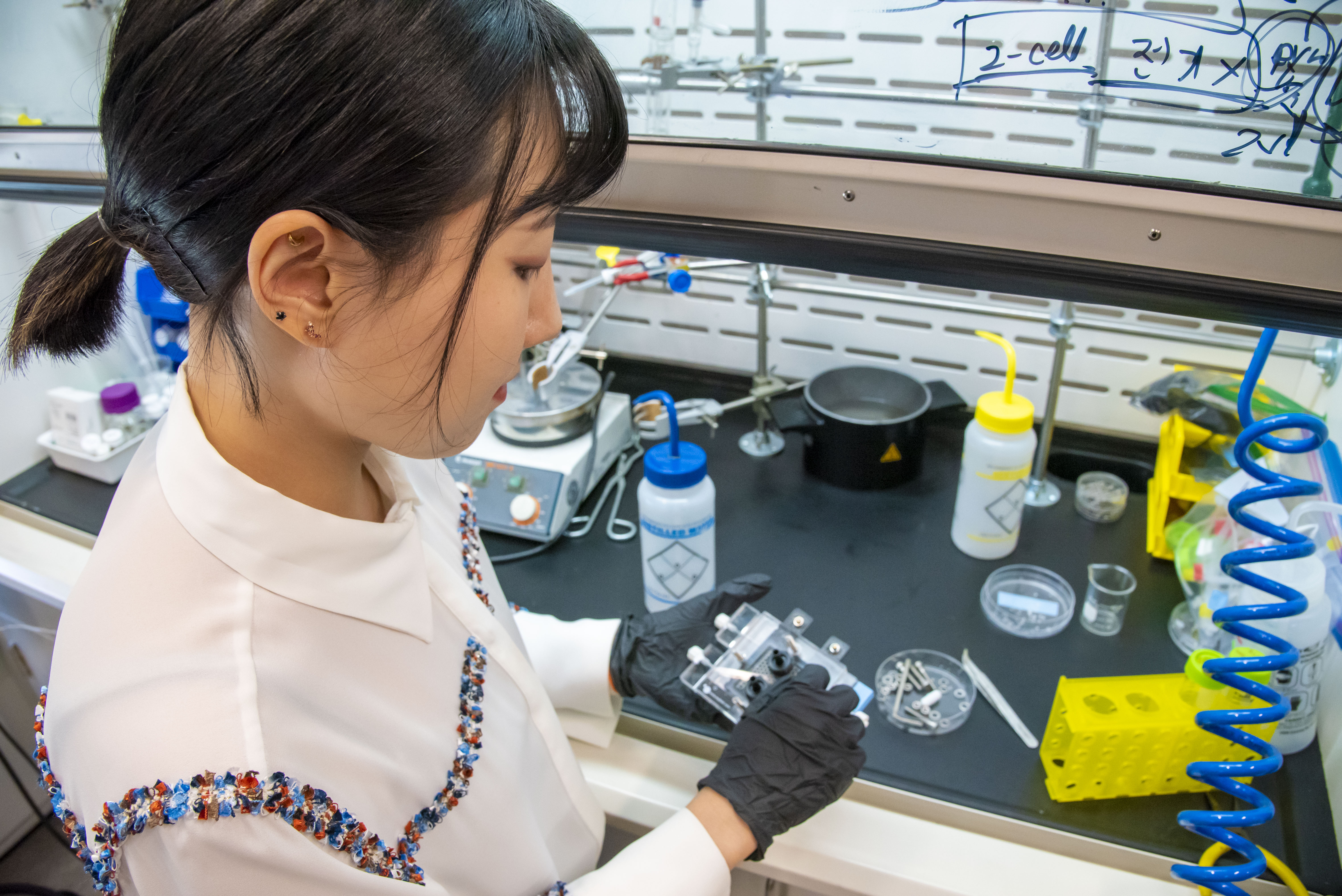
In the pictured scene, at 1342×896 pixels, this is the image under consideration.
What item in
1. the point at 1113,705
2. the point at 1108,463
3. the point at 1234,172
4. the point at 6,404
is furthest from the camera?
the point at 6,404

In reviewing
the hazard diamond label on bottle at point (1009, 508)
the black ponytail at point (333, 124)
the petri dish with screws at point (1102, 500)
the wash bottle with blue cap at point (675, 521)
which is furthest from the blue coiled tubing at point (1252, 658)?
the black ponytail at point (333, 124)

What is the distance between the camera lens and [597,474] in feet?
4.68

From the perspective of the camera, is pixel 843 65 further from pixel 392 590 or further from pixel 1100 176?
pixel 392 590

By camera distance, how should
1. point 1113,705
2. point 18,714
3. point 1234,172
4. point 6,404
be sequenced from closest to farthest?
point 1234,172 < point 1113,705 < point 6,404 < point 18,714

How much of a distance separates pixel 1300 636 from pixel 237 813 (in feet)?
3.29

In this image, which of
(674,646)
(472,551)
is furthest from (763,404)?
(472,551)

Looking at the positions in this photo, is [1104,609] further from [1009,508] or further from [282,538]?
[282,538]

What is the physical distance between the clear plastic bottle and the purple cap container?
1.76 metres

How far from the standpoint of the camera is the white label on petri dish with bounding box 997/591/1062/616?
44.6 inches

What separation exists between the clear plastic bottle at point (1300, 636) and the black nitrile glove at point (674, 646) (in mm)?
555

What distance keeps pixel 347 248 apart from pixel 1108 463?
4.09 ft

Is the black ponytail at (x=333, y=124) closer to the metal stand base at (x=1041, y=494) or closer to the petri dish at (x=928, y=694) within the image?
the petri dish at (x=928, y=694)

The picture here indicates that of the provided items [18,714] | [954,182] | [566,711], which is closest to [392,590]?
[566,711]

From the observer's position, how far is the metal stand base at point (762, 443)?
58.1 inches
